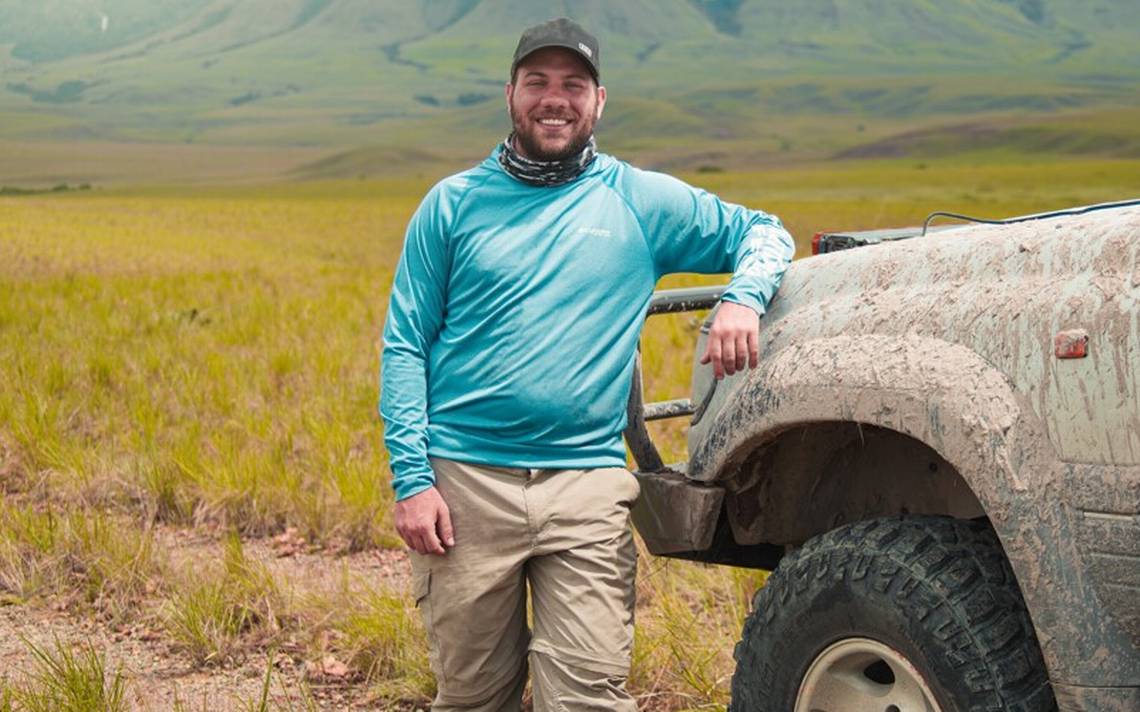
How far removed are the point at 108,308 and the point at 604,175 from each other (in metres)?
10.4

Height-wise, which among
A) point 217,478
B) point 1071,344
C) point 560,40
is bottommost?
point 217,478

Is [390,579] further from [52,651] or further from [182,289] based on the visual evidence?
[182,289]

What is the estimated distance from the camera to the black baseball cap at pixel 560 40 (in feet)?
12.2

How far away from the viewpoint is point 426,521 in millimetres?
3555

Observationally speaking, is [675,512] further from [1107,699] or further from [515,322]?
[1107,699]

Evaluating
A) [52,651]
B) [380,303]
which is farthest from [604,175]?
[380,303]

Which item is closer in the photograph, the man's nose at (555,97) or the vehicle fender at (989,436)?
the vehicle fender at (989,436)

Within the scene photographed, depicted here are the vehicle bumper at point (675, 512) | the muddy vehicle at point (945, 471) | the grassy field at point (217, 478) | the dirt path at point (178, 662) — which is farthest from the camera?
the grassy field at point (217, 478)

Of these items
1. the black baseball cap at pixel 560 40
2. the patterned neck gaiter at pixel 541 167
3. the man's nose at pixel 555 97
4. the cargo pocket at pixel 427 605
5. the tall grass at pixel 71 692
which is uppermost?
the black baseball cap at pixel 560 40

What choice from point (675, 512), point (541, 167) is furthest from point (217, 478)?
point (675, 512)

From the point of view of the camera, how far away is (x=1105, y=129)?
148 meters

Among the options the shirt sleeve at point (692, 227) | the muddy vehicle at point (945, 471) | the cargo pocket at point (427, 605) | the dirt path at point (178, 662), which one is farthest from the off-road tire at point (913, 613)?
the dirt path at point (178, 662)

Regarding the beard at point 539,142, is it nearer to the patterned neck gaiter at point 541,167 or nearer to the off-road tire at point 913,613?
the patterned neck gaiter at point 541,167

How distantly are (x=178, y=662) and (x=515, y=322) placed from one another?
1.79 metres
